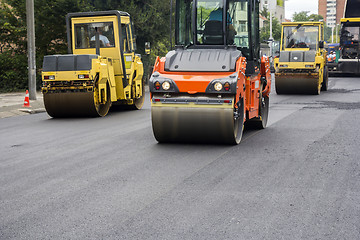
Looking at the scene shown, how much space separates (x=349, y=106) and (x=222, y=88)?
30.1ft

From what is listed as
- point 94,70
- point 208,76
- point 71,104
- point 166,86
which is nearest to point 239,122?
point 208,76

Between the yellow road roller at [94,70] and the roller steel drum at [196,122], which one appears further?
the yellow road roller at [94,70]

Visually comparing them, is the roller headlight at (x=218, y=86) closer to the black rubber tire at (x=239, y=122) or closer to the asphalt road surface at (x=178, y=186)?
the black rubber tire at (x=239, y=122)

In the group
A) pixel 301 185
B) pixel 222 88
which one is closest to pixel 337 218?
pixel 301 185

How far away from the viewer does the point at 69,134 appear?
11438 millimetres

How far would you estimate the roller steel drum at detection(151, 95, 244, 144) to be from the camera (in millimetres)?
8898

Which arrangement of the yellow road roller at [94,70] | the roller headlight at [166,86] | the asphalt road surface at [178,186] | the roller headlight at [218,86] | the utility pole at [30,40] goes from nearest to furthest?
1. the asphalt road surface at [178,186]
2. the roller headlight at [218,86]
3. the roller headlight at [166,86]
4. the yellow road roller at [94,70]
5. the utility pole at [30,40]

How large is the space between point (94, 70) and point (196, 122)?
586 centimetres

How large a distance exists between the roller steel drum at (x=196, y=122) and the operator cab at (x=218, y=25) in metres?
1.51

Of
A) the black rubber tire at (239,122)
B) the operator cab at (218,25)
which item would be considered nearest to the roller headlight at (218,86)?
the black rubber tire at (239,122)

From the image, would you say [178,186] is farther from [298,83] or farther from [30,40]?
[298,83]

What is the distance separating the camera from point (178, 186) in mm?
6594

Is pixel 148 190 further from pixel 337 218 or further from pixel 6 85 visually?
pixel 6 85

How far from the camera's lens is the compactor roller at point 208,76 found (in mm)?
8938
